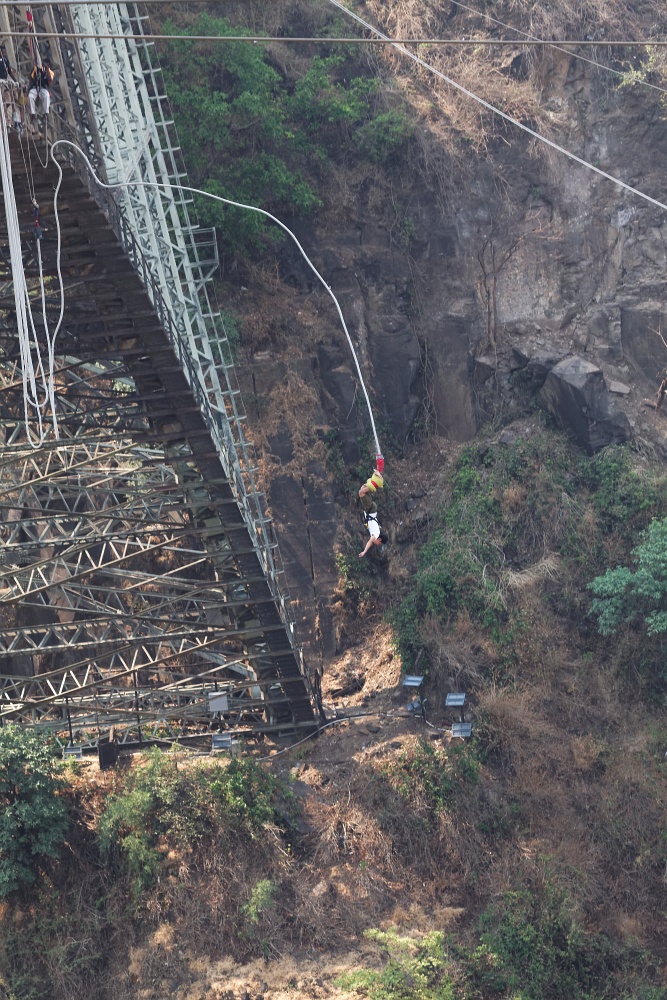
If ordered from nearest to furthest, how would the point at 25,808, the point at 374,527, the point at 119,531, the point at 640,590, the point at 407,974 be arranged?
the point at 407,974 → the point at 25,808 → the point at 374,527 → the point at 640,590 → the point at 119,531

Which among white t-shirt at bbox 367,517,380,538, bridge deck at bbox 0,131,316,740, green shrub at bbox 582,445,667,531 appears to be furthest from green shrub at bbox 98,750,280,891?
green shrub at bbox 582,445,667,531

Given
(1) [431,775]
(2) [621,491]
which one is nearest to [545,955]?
(1) [431,775]

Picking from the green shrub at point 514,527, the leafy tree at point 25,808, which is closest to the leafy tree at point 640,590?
the green shrub at point 514,527

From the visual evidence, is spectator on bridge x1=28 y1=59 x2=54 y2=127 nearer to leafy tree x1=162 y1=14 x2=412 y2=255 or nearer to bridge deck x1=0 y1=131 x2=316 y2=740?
bridge deck x1=0 y1=131 x2=316 y2=740

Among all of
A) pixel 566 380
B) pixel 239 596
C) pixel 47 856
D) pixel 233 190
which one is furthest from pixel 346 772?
pixel 233 190

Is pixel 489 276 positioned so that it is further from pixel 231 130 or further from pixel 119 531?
pixel 119 531

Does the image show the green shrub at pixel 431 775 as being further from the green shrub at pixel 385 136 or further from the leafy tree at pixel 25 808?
the green shrub at pixel 385 136
